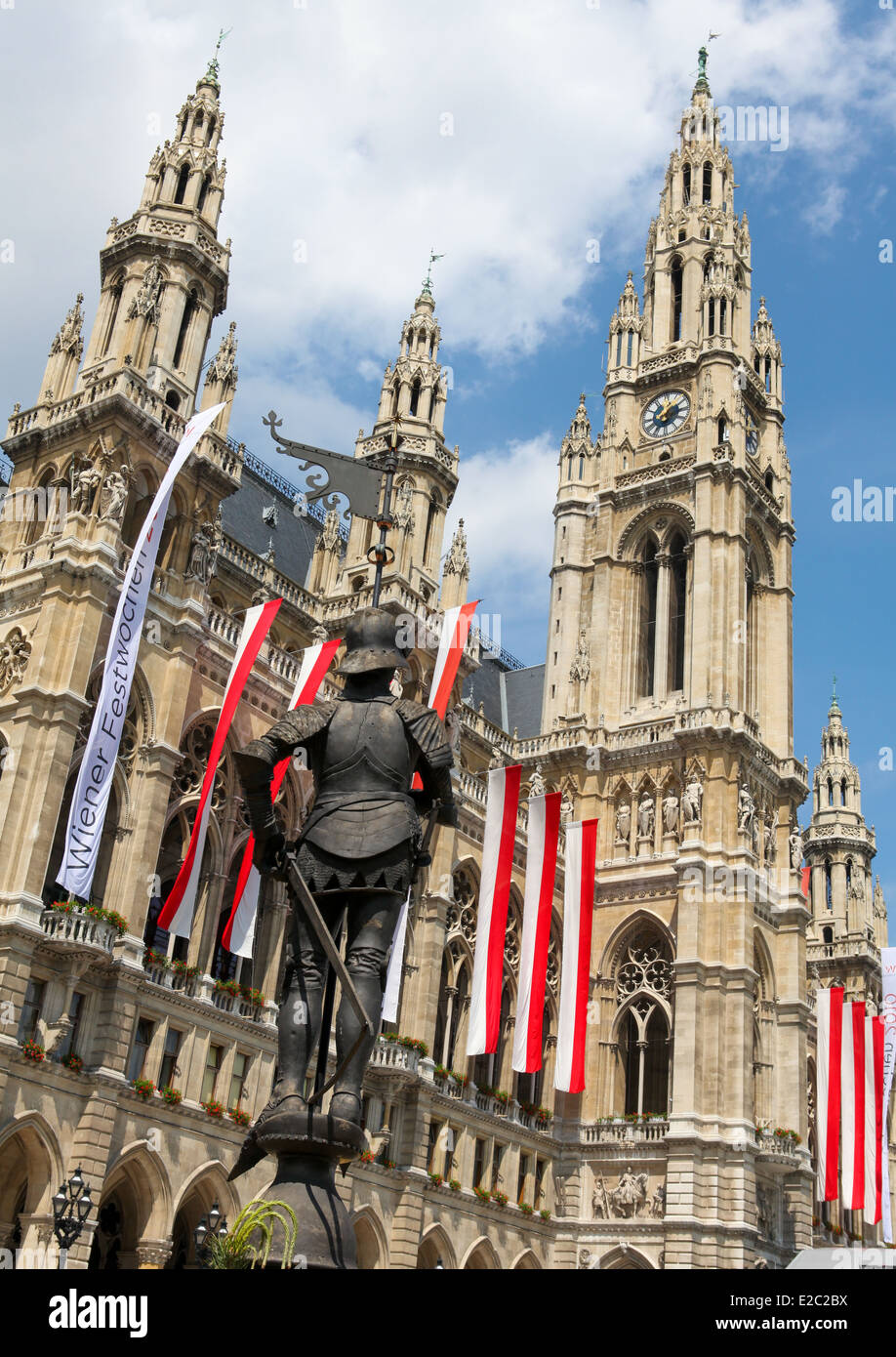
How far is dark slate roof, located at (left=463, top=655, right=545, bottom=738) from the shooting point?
60.4 meters

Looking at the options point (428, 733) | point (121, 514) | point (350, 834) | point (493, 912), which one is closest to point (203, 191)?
point (121, 514)

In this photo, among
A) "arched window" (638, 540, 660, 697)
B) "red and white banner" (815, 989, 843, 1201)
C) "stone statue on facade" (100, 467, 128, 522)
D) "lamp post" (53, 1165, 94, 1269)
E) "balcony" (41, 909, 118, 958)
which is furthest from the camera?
"arched window" (638, 540, 660, 697)

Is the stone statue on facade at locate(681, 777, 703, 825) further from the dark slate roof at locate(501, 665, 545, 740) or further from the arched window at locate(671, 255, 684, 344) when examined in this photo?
the arched window at locate(671, 255, 684, 344)

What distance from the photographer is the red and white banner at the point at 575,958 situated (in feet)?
124

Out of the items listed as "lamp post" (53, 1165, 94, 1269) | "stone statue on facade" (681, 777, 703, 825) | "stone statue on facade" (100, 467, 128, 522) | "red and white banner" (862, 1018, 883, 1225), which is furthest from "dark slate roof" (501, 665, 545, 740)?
"lamp post" (53, 1165, 94, 1269)

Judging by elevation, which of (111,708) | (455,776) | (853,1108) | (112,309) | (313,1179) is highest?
(112,309)

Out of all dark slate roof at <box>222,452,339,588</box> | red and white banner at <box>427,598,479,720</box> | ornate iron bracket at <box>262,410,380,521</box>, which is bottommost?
ornate iron bracket at <box>262,410,380,521</box>

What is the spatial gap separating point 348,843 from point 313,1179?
7.08 feet

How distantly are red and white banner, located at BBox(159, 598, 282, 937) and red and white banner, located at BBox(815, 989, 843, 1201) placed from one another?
23.8 metres

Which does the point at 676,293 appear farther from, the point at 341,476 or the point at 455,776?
the point at 341,476

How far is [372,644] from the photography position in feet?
33.8
